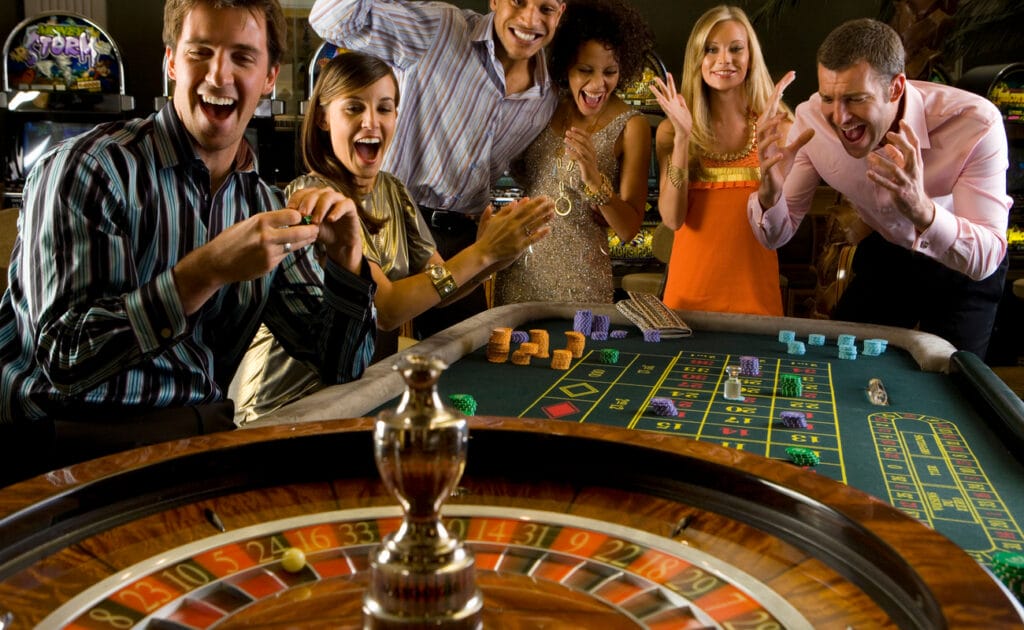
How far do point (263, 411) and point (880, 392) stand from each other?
1317mm

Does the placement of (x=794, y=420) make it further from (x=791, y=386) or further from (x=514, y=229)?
(x=514, y=229)

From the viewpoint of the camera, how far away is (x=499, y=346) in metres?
2.09

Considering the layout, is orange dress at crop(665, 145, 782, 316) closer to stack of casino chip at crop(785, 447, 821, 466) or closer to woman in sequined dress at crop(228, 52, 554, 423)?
woman in sequined dress at crop(228, 52, 554, 423)

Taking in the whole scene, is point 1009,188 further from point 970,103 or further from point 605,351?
point 605,351

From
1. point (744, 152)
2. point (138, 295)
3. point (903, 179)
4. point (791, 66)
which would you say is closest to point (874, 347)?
point (903, 179)

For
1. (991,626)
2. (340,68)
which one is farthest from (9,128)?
(991,626)

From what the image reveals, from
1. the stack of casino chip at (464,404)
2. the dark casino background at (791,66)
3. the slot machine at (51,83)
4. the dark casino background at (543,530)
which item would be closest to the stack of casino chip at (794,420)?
the dark casino background at (543,530)

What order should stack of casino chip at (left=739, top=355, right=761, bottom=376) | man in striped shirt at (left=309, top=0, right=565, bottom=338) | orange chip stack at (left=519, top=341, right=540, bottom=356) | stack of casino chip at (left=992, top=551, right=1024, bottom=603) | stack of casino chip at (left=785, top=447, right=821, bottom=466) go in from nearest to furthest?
stack of casino chip at (left=992, top=551, right=1024, bottom=603) → stack of casino chip at (left=785, top=447, right=821, bottom=466) → stack of casino chip at (left=739, top=355, right=761, bottom=376) → orange chip stack at (left=519, top=341, right=540, bottom=356) → man in striped shirt at (left=309, top=0, right=565, bottom=338)

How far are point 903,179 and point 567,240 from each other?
1182mm

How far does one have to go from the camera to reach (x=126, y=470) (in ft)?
2.23

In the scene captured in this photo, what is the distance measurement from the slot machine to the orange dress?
407 centimetres

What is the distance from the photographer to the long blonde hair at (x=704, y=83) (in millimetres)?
2895

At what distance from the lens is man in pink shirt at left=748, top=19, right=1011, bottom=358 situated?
2.40 metres

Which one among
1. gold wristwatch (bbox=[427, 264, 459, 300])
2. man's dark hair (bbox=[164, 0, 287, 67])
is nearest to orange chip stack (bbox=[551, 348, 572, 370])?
gold wristwatch (bbox=[427, 264, 459, 300])
